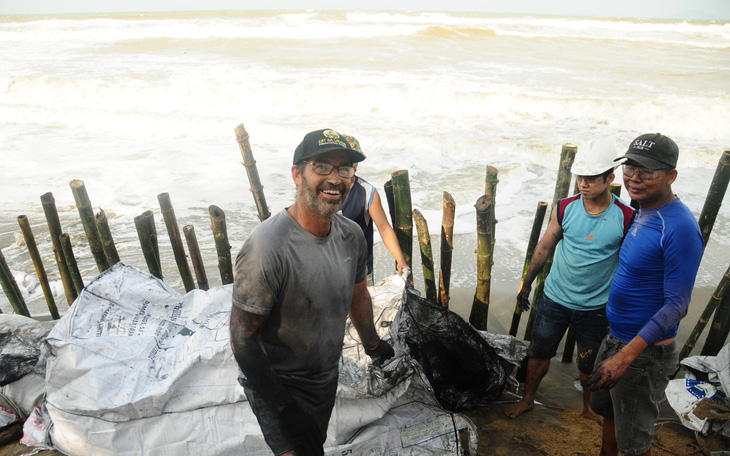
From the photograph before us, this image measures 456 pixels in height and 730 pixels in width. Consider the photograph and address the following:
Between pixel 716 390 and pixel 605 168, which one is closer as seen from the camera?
pixel 605 168

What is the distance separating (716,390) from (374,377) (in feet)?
7.25

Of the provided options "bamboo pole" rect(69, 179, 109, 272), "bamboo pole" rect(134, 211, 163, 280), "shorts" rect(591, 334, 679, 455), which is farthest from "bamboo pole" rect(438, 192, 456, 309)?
"bamboo pole" rect(69, 179, 109, 272)

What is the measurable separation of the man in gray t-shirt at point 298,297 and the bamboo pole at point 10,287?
3.18 meters

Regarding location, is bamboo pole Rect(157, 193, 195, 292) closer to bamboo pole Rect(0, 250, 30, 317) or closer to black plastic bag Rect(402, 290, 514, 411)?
bamboo pole Rect(0, 250, 30, 317)

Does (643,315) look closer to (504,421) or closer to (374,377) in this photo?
(504,421)

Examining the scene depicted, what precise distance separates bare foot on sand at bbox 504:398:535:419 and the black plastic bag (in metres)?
0.32

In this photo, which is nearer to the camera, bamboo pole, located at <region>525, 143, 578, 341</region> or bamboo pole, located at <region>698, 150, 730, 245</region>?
bamboo pole, located at <region>698, 150, 730, 245</region>

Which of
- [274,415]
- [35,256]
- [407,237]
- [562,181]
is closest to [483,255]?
[407,237]

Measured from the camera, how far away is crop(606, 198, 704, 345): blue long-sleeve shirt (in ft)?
7.06

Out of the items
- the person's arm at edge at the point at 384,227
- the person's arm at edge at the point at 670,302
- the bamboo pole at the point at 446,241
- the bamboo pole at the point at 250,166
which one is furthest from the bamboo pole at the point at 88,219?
the person's arm at edge at the point at 670,302

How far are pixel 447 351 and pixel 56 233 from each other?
3208 millimetres

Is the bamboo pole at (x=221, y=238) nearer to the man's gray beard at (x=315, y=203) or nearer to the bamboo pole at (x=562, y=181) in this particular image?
the man's gray beard at (x=315, y=203)

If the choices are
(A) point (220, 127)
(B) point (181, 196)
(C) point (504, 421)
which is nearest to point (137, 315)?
(C) point (504, 421)

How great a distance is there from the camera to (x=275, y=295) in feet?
5.84
